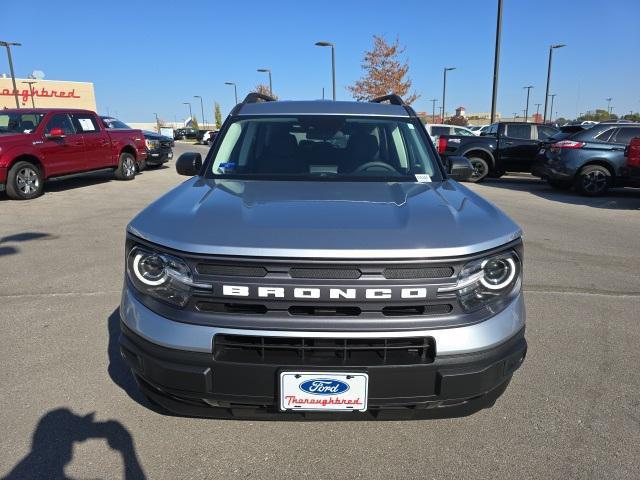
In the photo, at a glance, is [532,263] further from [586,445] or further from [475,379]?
[475,379]

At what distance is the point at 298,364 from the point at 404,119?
2353mm

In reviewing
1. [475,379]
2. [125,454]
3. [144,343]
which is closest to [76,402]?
[125,454]

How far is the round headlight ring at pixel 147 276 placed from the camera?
83.6 inches

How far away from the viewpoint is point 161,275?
2121 mm

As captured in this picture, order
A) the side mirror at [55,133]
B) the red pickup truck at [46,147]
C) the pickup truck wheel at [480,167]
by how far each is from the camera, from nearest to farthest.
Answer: the red pickup truck at [46,147]
the side mirror at [55,133]
the pickup truck wheel at [480,167]

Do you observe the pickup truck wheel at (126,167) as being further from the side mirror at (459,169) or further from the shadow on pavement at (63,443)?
the shadow on pavement at (63,443)

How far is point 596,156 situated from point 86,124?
1236 cm

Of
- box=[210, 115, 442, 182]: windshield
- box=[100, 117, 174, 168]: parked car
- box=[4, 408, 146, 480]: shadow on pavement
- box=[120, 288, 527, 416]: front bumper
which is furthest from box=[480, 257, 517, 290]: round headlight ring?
box=[100, 117, 174, 168]: parked car

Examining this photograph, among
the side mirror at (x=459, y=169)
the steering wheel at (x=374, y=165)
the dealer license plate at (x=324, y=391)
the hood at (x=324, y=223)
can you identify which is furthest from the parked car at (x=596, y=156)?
the dealer license plate at (x=324, y=391)

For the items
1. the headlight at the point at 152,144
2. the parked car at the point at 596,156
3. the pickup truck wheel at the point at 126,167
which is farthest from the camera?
the headlight at the point at 152,144

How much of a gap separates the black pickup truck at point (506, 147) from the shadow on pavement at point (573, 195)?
577 mm

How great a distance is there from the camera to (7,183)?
9945 millimetres

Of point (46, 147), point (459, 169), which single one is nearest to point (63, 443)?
point (459, 169)

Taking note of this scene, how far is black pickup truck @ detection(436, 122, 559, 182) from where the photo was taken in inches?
552
